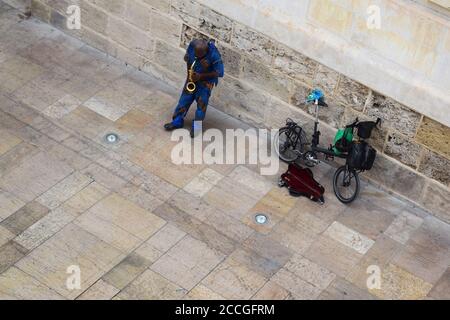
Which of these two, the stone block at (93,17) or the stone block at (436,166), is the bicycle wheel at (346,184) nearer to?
the stone block at (436,166)

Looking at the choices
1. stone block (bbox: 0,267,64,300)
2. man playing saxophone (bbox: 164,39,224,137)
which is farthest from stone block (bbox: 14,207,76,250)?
man playing saxophone (bbox: 164,39,224,137)

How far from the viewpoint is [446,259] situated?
11453 mm

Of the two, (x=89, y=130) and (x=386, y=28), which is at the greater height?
(x=386, y=28)

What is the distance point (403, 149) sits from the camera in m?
11.8

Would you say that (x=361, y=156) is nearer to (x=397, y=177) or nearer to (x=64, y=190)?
(x=397, y=177)

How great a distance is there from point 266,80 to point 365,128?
1659mm

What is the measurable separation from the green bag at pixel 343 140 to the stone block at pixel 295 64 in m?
0.80

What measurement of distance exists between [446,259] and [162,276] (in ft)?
11.4

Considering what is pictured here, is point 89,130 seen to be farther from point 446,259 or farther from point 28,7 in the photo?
point 446,259

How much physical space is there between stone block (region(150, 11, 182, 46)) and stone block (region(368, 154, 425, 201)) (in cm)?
338

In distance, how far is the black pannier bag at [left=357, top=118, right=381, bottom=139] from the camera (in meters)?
11.7

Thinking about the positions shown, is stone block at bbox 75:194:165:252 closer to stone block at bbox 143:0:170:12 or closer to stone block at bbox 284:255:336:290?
stone block at bbox 284:255:336:290

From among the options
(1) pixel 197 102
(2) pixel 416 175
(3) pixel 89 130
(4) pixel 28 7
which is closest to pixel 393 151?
(2) pixel 416 175

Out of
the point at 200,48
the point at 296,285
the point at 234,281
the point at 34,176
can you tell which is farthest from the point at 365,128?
the point at 34,176
